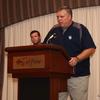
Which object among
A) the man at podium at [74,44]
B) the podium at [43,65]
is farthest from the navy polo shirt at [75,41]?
the podium at [43,65]

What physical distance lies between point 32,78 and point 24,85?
10cm

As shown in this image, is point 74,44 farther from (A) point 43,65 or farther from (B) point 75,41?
(A) point 43,65

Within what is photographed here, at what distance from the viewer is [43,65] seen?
207cm

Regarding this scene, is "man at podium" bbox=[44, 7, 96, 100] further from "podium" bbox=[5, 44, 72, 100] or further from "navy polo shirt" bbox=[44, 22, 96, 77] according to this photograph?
"podium" bbox=[5, 44, 72, 100]

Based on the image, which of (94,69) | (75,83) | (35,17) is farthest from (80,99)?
(35,17)

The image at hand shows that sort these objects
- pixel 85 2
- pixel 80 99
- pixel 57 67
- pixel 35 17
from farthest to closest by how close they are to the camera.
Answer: pixel 35 17 < pixel 85 2 < pixel 80 99 < pixel 57 67

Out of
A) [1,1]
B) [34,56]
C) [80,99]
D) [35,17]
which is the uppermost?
[1,1]

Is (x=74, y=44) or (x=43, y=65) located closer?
(x=43, y=65)

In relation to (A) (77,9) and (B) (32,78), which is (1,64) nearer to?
(A) (77,9)

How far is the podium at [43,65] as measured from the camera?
81.2 inches

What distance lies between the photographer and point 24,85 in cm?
224

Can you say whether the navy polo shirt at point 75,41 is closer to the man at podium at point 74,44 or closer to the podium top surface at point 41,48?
the man at podium at point 74,44

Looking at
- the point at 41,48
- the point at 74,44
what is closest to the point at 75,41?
the point at 74,44

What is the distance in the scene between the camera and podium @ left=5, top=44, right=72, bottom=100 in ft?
6.77
